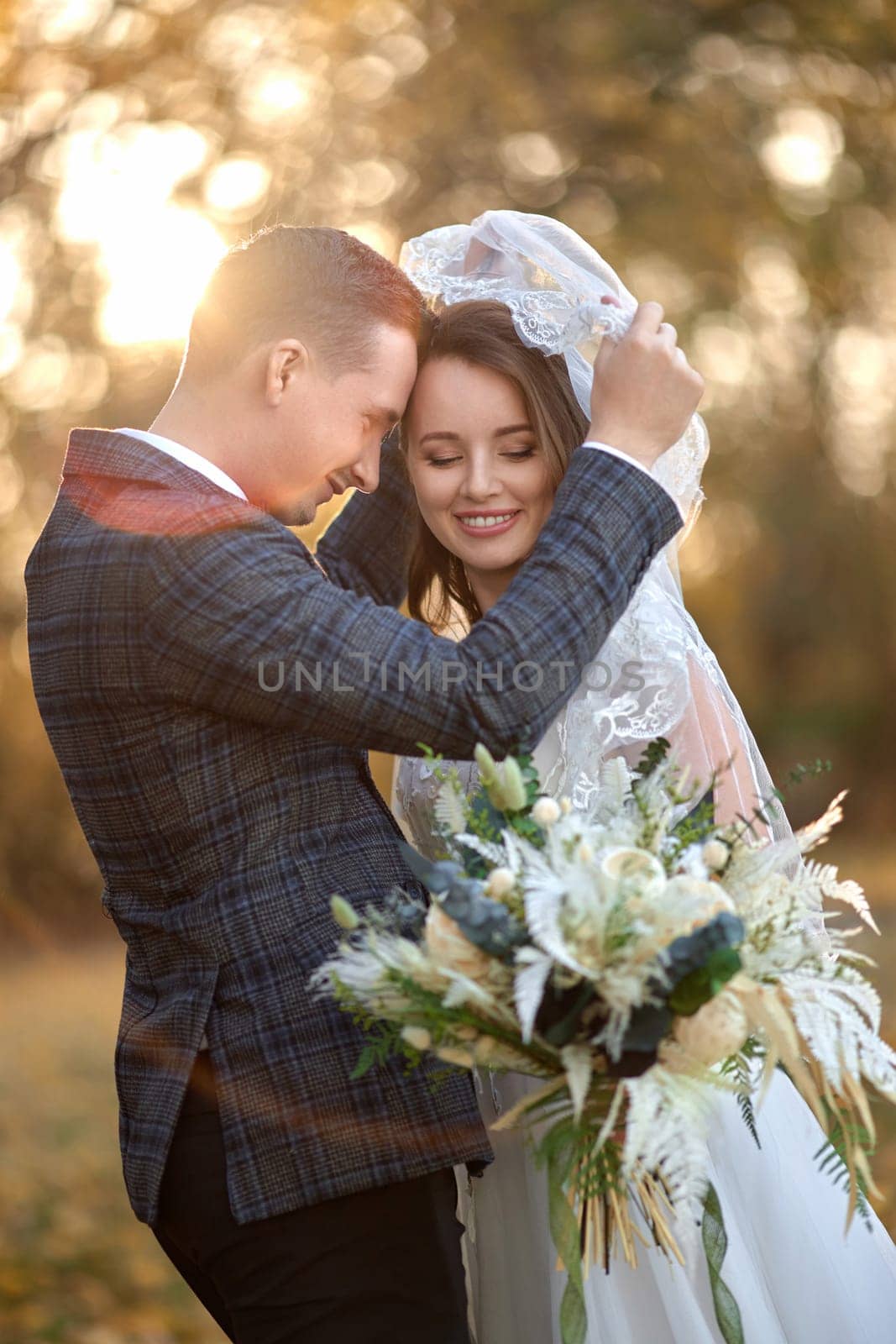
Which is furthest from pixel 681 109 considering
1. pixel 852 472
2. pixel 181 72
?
pixel 852 472

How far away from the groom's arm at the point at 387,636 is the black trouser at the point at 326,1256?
63 centimetres

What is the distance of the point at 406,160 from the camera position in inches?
316

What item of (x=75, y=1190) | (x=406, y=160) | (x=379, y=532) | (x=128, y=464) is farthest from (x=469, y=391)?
(x=406, y=160)

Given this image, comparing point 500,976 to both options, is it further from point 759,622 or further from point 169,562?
point 759,622

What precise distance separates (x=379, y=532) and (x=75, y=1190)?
4767 mm

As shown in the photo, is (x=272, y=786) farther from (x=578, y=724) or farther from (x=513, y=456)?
(x=513, y=456)

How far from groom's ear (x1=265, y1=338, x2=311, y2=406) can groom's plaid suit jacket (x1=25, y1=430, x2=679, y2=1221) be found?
27 cm

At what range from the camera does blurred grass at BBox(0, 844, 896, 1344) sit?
18.5ft

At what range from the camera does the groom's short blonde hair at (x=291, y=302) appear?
2488 millimetres

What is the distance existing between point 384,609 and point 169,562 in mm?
341

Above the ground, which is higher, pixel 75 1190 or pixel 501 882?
pixel 75 1190

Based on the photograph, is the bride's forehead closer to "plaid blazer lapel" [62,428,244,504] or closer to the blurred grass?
"plaid blazer lapel" [62,428,244,504]

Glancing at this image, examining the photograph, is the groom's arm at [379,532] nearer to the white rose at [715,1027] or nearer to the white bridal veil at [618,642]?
the white bridal veil at [618,642]

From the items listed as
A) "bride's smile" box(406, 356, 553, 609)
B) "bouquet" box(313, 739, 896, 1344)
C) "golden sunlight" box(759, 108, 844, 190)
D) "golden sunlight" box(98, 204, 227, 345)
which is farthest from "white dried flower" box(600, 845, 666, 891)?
"golden sunlight" box(759, 108, 844, 190)
